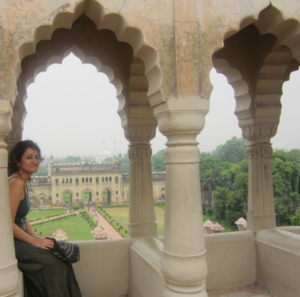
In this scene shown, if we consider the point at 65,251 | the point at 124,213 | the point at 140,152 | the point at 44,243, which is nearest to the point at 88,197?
the point at 124,213

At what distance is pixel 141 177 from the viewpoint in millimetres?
6316

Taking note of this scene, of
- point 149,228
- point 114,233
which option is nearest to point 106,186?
point 114,233

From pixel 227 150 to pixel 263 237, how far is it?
252 ft

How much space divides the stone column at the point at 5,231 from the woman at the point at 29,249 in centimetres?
40

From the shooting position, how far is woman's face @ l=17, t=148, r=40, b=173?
405 cm

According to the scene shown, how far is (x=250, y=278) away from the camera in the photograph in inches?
242

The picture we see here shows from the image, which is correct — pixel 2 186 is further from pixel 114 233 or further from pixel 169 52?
pixel 114 233

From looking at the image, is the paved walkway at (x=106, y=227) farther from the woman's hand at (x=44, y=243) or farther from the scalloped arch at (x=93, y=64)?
the woman's hand at (x=44, y=243)

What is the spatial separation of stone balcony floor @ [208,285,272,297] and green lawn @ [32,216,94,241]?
159 feet

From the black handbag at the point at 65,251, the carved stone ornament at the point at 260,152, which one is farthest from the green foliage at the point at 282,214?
the black handbag at the point at 65,251

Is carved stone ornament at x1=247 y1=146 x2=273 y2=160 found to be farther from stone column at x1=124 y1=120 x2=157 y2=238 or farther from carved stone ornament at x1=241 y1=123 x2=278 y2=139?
stone column at x1=124 y1=120 x2=157 y2=238

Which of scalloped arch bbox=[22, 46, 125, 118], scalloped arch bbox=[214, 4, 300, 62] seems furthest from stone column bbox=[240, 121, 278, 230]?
scalloped arch bbox=[22, 46, 125, 118]

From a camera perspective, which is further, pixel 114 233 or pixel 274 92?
pixel 114 233

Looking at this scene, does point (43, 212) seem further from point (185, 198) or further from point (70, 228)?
point (185, 198)
